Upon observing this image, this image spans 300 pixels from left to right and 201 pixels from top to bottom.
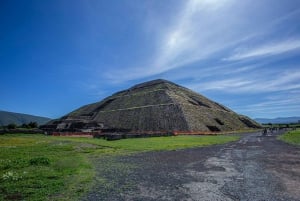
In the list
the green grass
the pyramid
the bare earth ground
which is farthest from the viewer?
the pyramid

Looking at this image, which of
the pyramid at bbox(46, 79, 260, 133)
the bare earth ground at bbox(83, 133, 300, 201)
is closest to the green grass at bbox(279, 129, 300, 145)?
the bare earth ground at bbox(83, 133, 300, 201)

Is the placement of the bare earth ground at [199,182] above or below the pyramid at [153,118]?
below

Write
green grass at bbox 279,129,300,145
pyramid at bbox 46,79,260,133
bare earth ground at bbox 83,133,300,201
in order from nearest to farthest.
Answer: bare earth ground at bbox 83,133,300,201 → green grass at bbox 279,129,300,145 → pyramid at bbox 46,79,260,133

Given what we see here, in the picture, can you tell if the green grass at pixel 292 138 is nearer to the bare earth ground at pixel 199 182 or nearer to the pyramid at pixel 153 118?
the bare earth ground at pixel 199 182

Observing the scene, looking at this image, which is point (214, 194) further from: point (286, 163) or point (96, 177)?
point (286, 163)

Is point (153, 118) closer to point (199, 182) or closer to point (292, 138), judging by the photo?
point (292, 138)

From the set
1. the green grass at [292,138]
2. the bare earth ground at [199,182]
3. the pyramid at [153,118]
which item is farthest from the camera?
the pyramid at [153,118]

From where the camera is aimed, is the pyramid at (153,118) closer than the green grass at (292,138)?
No

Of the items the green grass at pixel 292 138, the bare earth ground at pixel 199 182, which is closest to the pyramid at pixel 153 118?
the green grass at pixel 292 138

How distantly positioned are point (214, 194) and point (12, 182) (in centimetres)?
856

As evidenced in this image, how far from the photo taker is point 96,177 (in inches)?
522

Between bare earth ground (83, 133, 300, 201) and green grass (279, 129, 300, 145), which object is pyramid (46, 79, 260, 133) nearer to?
green grass (279, 129, 300, 145)

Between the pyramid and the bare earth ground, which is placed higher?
the pyramid

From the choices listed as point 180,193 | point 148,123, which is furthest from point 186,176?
point 148,123
